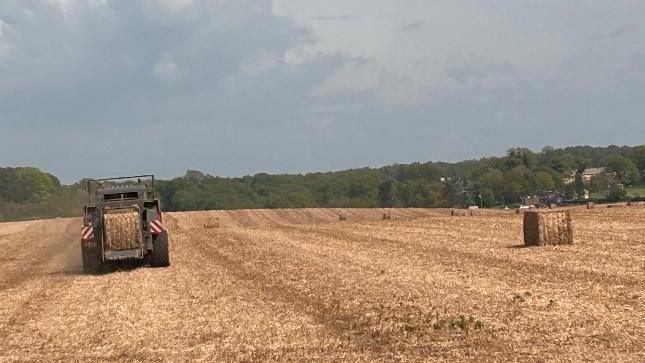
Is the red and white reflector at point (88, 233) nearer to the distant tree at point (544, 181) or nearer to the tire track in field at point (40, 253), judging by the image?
the tire track in field at point (40, 253)

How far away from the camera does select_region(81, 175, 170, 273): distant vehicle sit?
66.8 ft

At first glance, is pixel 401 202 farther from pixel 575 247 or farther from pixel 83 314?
pixel 83 314

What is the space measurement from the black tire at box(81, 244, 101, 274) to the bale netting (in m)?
11.3

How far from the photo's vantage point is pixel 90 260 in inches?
837

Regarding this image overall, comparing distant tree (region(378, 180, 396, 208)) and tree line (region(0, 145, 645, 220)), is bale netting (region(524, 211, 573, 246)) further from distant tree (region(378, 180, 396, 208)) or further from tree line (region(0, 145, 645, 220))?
distant tree (region(378, 180, 396, 208))

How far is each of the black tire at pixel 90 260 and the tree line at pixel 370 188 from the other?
70.1 m

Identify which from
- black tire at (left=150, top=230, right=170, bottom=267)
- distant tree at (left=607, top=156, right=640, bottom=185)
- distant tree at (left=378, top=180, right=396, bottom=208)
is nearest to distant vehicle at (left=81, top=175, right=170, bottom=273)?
black tire at (left=150, top=230, right=170, bottom=267)

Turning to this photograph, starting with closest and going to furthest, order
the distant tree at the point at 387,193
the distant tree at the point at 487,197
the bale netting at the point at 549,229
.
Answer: the bale netting at the point at 549,229
the distant tree at the point at 487,197
the distant tree at the point at 387,193

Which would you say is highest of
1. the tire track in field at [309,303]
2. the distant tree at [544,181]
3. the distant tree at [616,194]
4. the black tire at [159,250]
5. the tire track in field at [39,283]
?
the distant tree at [544,181]

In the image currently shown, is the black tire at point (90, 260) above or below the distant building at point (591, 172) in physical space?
below

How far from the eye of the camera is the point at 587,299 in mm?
12148

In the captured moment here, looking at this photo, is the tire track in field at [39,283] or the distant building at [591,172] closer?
the tire track in field at [39,283]

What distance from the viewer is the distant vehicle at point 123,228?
20.4 meters

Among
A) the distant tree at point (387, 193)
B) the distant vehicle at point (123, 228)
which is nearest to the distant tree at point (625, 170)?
the distant tree at point (387, 193)
